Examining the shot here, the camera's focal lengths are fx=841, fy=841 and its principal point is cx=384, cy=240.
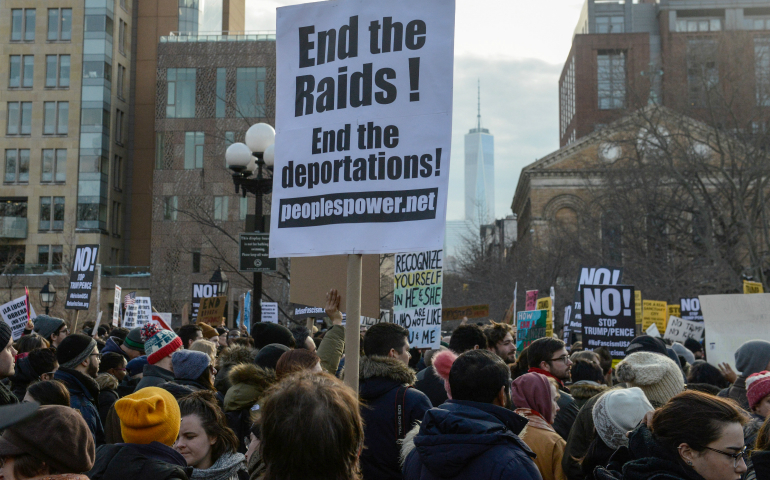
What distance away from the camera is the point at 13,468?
2.78 metres

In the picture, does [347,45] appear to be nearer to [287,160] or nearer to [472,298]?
[287,160]

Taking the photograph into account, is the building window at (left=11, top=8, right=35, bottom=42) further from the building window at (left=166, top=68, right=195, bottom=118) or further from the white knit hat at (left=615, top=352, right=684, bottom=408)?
the white knit hat at (left=615, top=352, right=684, bottom=408)

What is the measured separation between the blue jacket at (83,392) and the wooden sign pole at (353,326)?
7.99 feet

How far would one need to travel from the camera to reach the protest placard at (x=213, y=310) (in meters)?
15.0

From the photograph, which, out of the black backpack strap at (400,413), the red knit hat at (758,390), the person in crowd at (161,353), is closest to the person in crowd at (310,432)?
the black backpack strap at (400,413)

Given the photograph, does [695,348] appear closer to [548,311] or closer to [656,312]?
[548,311]

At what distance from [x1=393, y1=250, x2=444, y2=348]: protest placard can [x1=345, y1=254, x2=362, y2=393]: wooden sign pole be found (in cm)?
536

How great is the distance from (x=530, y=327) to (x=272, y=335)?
537 centimetres

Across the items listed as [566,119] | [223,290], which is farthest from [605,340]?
[566,119]

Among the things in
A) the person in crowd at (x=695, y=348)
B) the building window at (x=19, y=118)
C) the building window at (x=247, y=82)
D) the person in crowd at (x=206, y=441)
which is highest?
the building window at (x=247, y=82)

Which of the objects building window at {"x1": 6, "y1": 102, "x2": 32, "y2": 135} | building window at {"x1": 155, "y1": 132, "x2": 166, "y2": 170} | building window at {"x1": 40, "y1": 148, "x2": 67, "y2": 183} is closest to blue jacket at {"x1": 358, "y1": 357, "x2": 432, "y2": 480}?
building window at {"x1": 155, "y1": 132, "x2": 166, "y2": 170}

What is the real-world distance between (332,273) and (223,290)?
51.7 feet

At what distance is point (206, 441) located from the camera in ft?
12.8

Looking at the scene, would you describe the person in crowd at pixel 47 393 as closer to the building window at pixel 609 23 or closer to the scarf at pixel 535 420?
the scarf at pixel 535 420
